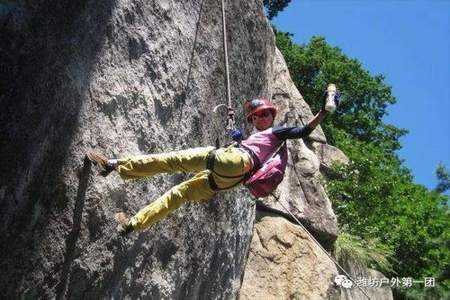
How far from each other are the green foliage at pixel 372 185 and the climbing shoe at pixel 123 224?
2.87 m

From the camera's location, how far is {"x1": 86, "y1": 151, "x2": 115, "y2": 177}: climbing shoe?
255 inches

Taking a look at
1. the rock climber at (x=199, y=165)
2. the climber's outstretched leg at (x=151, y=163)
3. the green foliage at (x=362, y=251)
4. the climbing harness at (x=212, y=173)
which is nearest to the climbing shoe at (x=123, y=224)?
the rock climber at (x=199, y=165)

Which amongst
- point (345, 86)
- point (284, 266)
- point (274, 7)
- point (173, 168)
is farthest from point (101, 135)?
point (345, 86)

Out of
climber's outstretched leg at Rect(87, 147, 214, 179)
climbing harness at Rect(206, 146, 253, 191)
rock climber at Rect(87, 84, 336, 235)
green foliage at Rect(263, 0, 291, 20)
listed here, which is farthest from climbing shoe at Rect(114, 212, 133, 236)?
green foliage at Rect(263, 0, 291, 20)

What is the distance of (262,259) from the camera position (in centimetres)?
1130

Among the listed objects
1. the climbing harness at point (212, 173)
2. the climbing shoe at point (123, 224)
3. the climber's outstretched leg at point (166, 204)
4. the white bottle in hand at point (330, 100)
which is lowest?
the climbing shoe at point (123, 224)

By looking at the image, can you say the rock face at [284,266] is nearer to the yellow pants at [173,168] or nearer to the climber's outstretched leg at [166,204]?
the climber's outstretched leg at [166,204]

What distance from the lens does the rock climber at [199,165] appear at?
260 inches

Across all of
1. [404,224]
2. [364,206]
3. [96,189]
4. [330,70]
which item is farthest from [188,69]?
[330,70]

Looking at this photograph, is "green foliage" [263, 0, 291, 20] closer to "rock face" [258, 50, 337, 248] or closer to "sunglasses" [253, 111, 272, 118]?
"rock face" [258, 50, 337, 248]

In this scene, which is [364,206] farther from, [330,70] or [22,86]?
[330,70]

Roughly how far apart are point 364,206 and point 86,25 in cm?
1048

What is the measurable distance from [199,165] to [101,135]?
1002mm

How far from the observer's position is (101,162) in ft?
21.3
